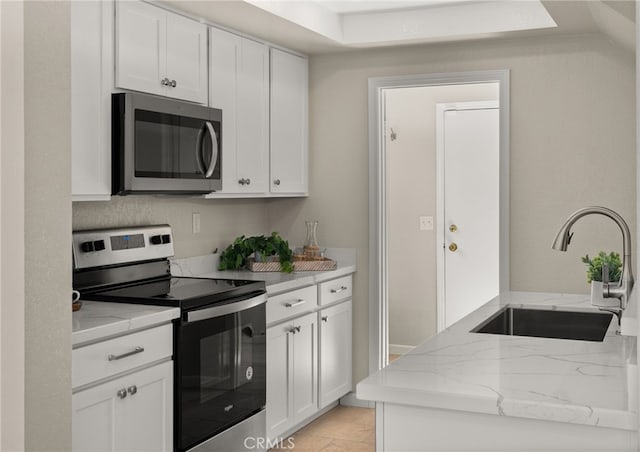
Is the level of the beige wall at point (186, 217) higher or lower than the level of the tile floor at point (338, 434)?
higher

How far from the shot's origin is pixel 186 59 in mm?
3408

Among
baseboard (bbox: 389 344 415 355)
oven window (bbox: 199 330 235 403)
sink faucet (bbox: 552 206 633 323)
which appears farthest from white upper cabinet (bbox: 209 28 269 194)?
baseboard (bbox: 389 344 415 355)

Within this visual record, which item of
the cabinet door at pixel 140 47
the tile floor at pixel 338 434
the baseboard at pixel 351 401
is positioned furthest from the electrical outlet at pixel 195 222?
the baseboard at pixel 351 401

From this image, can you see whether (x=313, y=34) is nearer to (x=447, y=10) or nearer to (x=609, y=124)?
(x=447, y=10)

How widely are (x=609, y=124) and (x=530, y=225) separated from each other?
69 centimetres

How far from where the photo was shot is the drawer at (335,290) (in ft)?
13.9

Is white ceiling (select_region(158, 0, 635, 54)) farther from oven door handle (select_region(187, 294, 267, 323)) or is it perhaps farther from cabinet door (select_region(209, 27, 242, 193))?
oven door handle (select_region(187, 294, 267, 323))

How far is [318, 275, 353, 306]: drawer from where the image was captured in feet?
13.9

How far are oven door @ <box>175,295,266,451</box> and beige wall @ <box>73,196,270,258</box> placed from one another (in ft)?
2.35

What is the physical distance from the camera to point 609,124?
13.0ft

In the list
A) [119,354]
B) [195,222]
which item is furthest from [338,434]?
[119,354]

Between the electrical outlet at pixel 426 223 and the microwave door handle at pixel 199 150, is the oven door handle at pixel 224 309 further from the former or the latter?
the electrical outlet at pixel 426 223

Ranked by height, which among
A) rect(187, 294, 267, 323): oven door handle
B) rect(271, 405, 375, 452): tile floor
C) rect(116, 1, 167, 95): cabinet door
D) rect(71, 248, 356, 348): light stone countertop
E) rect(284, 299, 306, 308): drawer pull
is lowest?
rect(271, 405, 375, 452): tile floor

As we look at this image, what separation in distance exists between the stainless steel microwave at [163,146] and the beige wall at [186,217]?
0.33 meters
